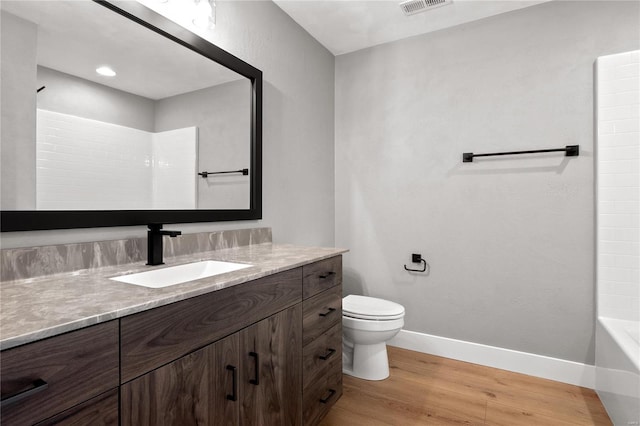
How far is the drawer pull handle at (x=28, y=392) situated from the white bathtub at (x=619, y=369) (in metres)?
2.02

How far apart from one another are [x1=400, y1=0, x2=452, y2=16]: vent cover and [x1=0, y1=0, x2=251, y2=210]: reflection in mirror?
4.19 feet

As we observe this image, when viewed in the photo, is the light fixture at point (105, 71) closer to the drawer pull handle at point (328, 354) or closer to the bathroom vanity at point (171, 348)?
the bathroom vanity at point (171, 348)

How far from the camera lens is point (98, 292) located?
91cm

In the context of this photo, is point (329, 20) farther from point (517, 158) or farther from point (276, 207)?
point (517, 158)

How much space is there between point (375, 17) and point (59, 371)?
2.52 metres

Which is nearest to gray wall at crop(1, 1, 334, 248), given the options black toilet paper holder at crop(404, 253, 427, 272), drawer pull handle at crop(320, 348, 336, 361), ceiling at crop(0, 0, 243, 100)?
ceiling at crop(0, 0, 243, 100)

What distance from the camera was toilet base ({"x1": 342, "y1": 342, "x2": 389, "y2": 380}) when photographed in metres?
2.15

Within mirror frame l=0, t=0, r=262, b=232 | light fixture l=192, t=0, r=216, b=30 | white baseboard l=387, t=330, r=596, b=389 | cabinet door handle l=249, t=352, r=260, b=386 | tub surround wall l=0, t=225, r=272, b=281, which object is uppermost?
light fixture l=192, t=0, r=216, b=30

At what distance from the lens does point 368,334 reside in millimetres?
2055

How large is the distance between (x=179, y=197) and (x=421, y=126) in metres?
1.84

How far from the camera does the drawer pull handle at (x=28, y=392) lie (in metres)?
0.57

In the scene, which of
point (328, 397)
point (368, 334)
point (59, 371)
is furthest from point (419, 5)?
point (59, 371)

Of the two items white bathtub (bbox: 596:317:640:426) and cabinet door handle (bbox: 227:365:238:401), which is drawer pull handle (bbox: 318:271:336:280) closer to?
cabinet door handle (bbox: 227:365:238:401)

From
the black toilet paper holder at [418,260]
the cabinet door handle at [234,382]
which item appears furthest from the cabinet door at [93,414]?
the black toilet paper holder at [418,260]
